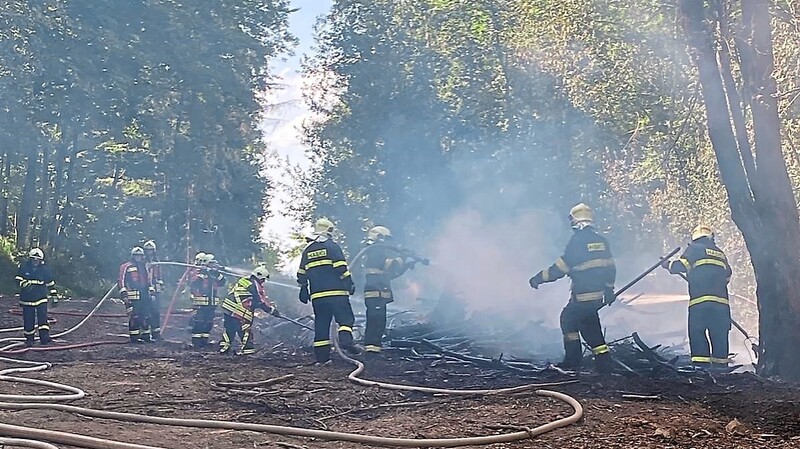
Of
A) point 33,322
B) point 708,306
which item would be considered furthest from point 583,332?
point 33,322

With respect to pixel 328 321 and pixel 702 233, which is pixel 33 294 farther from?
pixel 702 233

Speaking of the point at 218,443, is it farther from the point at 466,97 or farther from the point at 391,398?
the point at 466,97

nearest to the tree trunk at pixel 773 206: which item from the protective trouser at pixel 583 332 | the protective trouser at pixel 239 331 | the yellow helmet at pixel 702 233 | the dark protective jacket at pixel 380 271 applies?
the yellow helmet at pixel 702 233

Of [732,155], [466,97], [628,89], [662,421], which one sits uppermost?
[466,97]

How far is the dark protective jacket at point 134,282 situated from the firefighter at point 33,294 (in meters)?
1.19

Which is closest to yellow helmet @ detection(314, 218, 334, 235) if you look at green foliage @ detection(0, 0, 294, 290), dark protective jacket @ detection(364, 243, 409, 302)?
dark protective jacket @ detection(364, 243, 409, 302)

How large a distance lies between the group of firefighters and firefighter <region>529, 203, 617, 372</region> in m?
0.01

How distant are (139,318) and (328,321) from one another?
4.88m

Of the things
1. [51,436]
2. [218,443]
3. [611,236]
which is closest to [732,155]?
[218,443]

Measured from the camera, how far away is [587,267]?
9.36m

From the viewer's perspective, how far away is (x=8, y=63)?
2372cm

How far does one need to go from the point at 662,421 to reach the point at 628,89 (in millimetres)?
11415

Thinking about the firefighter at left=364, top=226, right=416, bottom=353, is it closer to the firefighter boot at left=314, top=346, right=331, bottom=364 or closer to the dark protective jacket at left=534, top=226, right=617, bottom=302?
the firefighter boot at left=314, top=346, right=331, bottom=364

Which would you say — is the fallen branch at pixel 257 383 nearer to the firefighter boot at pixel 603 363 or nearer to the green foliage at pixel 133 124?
the firefighter boot at pixel 603 363
